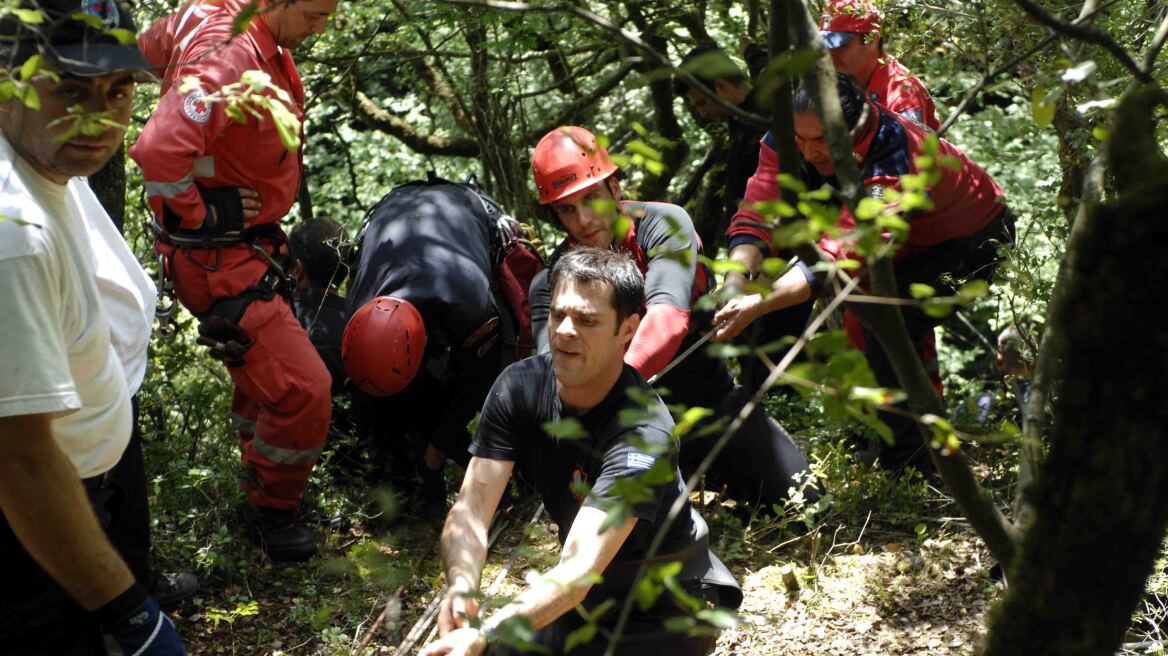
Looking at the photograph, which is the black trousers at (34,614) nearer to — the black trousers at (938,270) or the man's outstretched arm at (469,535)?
the man's outstretched arm at (469,535)

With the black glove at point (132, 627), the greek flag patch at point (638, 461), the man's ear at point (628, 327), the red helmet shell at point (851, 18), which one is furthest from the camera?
the red helmet shell at point (851, 18)

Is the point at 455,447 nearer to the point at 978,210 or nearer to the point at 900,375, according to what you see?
the point at 978,210

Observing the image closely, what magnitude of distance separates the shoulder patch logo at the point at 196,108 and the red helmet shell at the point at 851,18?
2.39 metres

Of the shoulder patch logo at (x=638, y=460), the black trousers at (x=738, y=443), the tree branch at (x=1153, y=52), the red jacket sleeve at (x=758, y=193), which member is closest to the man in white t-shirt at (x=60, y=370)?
the shoulder patch logo at (x=638, y=460)

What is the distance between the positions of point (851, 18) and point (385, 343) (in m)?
2.26

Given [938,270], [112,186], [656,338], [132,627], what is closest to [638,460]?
[656,338]

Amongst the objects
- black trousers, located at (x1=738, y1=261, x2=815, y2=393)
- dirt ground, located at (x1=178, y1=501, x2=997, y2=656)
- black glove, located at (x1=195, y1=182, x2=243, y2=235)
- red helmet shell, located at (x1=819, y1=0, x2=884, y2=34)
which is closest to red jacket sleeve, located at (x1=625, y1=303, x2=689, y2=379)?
dirt ground, located at (x1=178, y1=501, x2=997, y2=656)

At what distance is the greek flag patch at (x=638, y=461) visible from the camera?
10.1ft

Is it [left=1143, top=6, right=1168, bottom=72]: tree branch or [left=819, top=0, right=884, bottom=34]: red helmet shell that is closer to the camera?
[left=1143, top=6, right=1168, bottom=72]: tree branch

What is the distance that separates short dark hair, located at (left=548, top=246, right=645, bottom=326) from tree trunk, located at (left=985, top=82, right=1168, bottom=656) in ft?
5.95

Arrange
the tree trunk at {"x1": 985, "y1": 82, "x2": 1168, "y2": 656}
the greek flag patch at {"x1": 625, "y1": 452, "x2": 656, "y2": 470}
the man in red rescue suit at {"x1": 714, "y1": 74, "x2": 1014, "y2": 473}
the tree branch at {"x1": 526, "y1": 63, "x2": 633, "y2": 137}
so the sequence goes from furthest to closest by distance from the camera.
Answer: the tree branch at {"x1": 526, "y1": 63, "x2": 633, "y2": 137} < the man in red rescue suit at {"x1": 714, "y1": 74, "x2": 1014, "y2": 473} < the greek flag patch at {"x1": 625, "y1": 452, "x2": 656, "y2": 470} < the tree trunk at {"x1": 985, "y1": 82, "x2": 1168, "y2": 656}

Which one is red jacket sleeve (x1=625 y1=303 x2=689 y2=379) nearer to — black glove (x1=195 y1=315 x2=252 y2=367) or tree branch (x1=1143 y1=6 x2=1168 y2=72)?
black glove (x1=195 y1=315 x2=252 y2=367)

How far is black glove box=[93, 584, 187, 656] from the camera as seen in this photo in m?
2.38

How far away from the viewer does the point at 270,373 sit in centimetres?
462
